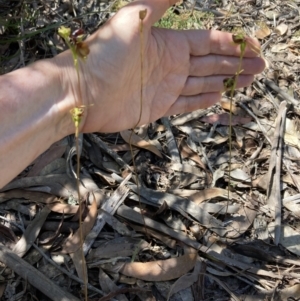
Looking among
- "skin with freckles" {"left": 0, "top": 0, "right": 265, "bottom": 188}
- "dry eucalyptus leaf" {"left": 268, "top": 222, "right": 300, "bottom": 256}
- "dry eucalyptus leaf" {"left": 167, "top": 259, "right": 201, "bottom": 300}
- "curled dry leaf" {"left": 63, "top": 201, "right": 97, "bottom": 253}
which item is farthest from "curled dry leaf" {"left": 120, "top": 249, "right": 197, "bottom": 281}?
"skin with freckles" {"left": 0, "top": 0, "right": 265, "bottom": 188}

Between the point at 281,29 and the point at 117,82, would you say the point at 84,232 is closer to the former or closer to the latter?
the point at 117,82

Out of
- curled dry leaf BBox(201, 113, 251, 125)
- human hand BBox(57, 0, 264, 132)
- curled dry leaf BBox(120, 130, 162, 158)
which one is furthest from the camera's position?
curled dry leaf BBox(201, 113, 251, 125)

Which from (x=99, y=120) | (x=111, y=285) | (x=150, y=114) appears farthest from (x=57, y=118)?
(x=111, y=285)

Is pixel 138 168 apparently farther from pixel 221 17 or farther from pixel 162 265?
pixel 221 17

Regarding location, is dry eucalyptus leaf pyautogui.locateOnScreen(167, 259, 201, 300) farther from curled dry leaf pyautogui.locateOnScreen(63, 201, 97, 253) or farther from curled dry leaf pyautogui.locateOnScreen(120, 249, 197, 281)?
curled dry leaf pyautogui.locateOnScreen(63, 201, 97, 253)

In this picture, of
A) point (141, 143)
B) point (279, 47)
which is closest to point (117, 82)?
point (141, 143)

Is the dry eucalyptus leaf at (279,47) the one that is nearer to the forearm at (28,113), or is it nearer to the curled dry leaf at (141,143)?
the curled dry leaf at (141,143)
